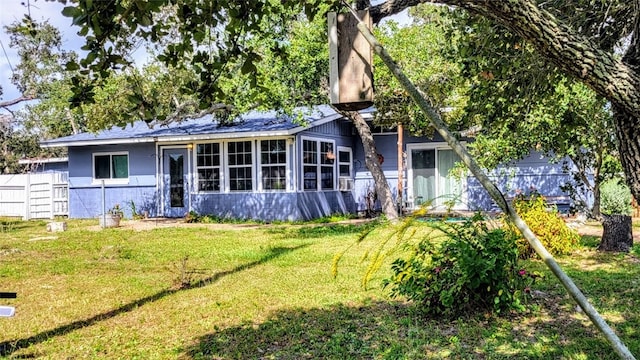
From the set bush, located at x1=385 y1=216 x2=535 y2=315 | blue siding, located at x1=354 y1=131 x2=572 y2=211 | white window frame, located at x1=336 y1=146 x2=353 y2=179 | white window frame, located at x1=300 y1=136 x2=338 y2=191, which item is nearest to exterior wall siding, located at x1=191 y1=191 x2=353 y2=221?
white window frame, located at x1=300 y1=136 x2=338 y2=191

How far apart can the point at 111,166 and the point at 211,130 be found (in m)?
4.58

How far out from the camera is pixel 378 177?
14.2 meters

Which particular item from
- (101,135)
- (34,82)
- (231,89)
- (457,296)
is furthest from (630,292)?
(34,82)

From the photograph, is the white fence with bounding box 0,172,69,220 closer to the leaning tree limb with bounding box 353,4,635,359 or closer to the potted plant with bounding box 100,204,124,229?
the potted plant with bounding box 100,204,124,229

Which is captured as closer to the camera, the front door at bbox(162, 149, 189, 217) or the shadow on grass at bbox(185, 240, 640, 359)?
the shadow on grass at bbox(185, 240, 640, 359)

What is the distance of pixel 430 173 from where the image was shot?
17656 mm

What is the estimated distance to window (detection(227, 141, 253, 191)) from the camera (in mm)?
16234

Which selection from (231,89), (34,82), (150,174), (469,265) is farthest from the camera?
(34,82)

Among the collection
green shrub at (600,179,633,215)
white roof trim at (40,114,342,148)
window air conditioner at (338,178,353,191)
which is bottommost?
green shrub at (600,179,633,215)

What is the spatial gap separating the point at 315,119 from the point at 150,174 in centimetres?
622

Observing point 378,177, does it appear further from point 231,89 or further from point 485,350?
point 485,350

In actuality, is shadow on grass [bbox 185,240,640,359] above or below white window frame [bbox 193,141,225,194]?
below

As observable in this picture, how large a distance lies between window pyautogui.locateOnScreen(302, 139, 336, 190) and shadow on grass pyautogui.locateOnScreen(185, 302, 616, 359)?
36.2 ft

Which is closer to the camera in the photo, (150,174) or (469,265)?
(469,265)
